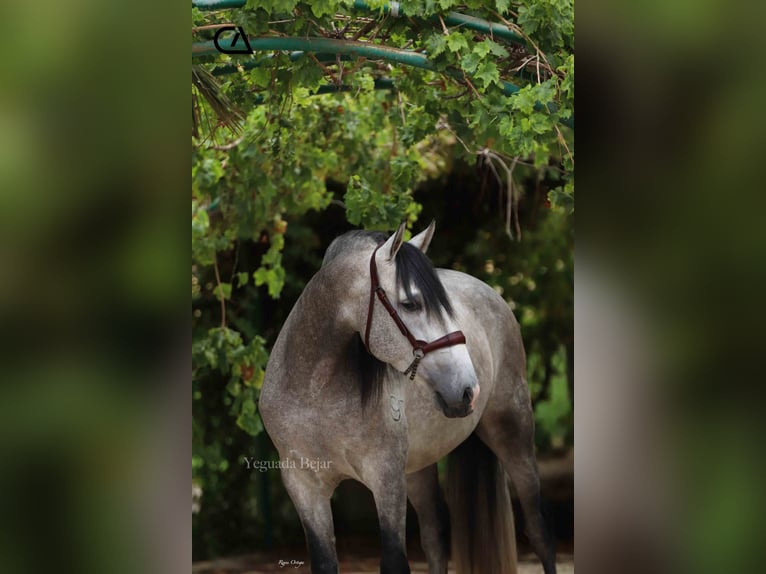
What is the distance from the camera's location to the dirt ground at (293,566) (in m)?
2.99

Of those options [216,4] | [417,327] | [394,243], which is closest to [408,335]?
[417,327]

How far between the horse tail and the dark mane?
54 centimetres

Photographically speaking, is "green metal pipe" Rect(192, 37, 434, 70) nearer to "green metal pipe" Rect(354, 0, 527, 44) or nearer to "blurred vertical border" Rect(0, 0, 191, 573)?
"green metal pipe" Rect(354, 0, 527, 44)

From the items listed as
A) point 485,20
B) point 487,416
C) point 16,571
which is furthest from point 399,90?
point 16,571

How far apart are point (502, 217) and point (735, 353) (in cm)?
124

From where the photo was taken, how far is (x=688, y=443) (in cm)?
233

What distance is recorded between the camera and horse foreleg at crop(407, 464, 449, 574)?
3.22 meters

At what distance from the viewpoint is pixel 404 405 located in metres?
2.99

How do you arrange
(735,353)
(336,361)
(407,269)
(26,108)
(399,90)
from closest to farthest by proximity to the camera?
1. (735,353)
2. (26,108)
3. (407,269)
4. (336,361)
5. (399,90)

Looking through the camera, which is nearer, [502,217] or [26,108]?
[26,108]

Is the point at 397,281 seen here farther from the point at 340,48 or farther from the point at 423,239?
the point at 340,48

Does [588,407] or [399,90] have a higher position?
[399,90]

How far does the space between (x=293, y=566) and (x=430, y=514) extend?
0.53 metres

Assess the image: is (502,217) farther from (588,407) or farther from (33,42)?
(33,42)
